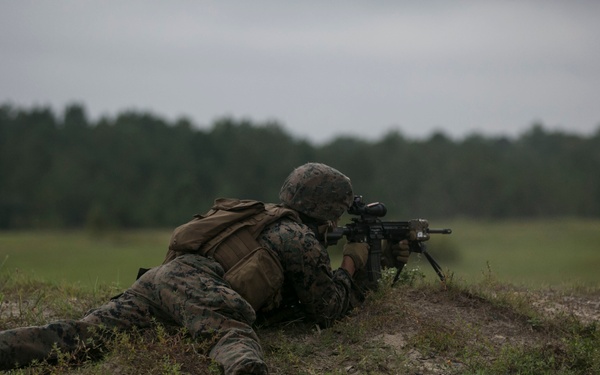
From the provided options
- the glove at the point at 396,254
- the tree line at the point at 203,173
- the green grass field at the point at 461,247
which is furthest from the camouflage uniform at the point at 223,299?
the tree line at the point at 203,173

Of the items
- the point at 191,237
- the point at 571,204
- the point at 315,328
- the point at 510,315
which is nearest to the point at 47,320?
the point at 191,237

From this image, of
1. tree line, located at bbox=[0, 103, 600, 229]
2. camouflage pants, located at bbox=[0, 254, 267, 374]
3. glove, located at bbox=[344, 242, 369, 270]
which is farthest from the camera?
tree line, located at bbox=[0, 103, 600, 229]

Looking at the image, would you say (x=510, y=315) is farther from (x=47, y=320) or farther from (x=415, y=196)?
(x=415, y=196)

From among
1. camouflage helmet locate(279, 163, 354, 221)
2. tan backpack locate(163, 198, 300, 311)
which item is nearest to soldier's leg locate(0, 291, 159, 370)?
tan backpack locate(163, 198, 300, 311)

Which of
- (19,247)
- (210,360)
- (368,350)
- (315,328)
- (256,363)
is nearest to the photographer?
(256,363)

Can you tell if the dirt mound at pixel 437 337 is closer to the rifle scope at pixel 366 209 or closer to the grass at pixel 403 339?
the grass at pixel 403 339

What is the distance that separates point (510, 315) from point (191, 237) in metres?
3.09

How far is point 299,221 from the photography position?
7285 mm

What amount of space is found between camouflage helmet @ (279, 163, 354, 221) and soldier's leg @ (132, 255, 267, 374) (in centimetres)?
100

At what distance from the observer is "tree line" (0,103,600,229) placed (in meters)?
78.6

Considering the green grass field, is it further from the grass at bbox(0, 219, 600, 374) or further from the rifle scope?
the rifle scope

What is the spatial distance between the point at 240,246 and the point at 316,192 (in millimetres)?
882

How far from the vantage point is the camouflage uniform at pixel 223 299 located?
639 centimetres

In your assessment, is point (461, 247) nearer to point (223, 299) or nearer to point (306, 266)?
point (306, 266)
